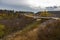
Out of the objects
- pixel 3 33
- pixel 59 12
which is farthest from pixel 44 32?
pixel 59 12

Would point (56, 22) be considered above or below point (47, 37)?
above

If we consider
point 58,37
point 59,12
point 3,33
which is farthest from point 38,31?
point 59,12

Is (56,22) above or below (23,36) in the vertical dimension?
above

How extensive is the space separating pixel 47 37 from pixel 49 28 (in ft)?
3.14

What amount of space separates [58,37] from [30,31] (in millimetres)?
2701

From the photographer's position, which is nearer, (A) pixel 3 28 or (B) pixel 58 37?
(B) pixel 58 37

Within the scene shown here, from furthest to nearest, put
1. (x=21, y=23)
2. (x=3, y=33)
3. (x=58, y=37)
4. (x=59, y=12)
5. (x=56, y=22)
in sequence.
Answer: (x=59, y=12) < (x=21, y=23) < (x=3, y=33) < (x=56, y=22) < (x=58, y=37)

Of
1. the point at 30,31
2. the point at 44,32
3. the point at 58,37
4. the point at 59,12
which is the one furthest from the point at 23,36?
the point at 59,12

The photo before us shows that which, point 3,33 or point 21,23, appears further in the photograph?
point 21,23

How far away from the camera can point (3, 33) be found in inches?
782

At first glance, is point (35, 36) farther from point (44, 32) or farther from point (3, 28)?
point (3, 28)

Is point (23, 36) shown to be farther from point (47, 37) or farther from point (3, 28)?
point (3, 28)

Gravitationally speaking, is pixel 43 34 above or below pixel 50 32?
below

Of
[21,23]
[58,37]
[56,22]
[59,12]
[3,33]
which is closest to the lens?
[58,37]
